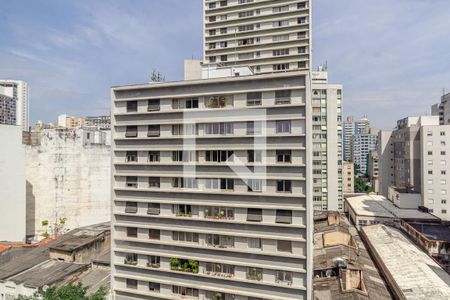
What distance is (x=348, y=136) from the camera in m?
169

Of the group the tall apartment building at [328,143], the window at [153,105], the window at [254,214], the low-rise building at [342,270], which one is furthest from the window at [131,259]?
the tall apartment building at [328,143]

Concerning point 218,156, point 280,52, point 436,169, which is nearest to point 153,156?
point 218,156

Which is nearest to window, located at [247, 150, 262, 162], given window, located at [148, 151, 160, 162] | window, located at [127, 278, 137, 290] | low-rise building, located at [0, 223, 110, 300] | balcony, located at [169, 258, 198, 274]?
window, located at [148, 151, 160, 162]

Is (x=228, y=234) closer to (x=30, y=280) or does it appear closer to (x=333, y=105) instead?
(x=30, y=280)

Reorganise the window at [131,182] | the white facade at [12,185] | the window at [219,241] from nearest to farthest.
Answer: the window at [219,241] → the window at [131,182] → the white facade at [12,185]

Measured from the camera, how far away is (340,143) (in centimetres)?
5072

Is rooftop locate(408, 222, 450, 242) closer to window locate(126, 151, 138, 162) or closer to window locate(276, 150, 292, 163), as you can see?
window locate(276, 150, 292, 163)

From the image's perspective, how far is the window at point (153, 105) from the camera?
24581 millimetres

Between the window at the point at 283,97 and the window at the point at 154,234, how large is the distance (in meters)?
13.6

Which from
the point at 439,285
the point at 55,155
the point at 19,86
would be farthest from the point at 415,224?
the point at 19,86

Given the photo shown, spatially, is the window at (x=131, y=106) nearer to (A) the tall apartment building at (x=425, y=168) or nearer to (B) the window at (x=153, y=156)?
(B) the window at (x=153, y=156)

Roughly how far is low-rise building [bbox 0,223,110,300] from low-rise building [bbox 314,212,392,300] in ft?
63.5

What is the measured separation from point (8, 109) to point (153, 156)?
11526 centimetres

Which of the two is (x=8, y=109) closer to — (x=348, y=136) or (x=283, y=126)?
(x=283, y=126)
